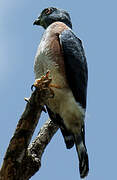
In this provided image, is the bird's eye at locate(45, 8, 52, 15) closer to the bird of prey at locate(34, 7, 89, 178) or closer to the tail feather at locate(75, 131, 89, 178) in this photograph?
the bird of prey at locate(34, 7, 89, 178)

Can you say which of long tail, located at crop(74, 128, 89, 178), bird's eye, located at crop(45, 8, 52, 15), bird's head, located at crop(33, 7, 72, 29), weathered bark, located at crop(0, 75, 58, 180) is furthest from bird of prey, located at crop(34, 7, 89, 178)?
bird's eye, located at crop(45, 8, 52, 15)

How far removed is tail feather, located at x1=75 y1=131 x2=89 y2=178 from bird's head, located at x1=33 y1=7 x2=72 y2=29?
2537 mm

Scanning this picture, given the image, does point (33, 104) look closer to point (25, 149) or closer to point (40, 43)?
point (25, 149)

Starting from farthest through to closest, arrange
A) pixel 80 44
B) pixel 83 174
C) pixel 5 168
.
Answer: pixel 80 44, pixel 83 174, pixel 5 168

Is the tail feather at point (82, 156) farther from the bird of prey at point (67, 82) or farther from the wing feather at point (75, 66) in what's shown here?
the wing feather at point (75, 66)

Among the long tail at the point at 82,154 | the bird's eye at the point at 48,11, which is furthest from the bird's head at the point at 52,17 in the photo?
the long tail at the point at 82,154

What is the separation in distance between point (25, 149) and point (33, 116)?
462 millimetres

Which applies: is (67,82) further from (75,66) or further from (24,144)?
(24,144)

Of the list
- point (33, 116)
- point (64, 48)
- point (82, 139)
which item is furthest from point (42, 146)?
point (64, 48)

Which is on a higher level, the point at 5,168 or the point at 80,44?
the point at 80,44

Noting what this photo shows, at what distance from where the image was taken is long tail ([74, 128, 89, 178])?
634cm

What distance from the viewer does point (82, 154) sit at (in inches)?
254

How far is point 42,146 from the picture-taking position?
6.49 meters

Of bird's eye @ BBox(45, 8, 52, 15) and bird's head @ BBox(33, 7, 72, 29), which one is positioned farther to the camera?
bird's eye @ BBox(45, 8, 52, 15)
